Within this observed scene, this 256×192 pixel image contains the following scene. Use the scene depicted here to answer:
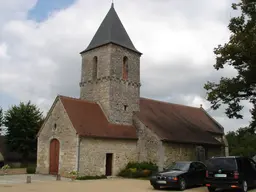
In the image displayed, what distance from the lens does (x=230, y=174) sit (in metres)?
13.0

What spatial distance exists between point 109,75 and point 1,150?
769 inches

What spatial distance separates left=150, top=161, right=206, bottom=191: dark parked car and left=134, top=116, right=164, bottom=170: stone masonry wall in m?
6.66

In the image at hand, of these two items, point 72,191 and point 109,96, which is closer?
point 72,191

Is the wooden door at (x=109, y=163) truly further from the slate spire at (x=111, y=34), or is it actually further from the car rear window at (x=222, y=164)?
the car rear window at (x=222, y=164)

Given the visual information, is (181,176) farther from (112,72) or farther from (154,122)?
(112,72)

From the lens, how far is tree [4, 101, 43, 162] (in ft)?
112

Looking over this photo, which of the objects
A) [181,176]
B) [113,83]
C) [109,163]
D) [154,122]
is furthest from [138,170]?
[181,176]

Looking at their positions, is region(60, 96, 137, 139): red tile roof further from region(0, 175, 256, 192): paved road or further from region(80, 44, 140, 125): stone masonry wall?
region(0, 175, 256, 192): paved road

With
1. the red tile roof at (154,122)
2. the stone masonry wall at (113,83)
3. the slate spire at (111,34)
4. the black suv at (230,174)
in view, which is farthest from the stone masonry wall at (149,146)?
the black suv at (230,174)

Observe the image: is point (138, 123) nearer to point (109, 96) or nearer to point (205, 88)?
point (109, 96)

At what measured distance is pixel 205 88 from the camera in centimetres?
2030

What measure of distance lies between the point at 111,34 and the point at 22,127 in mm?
15386

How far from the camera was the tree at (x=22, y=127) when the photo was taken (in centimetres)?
3406

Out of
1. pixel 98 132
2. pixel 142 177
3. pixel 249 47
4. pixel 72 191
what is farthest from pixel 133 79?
pixel 72 191
